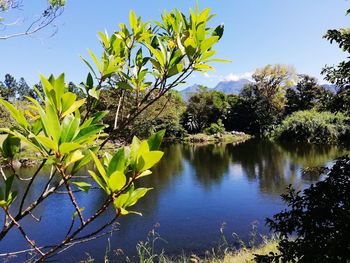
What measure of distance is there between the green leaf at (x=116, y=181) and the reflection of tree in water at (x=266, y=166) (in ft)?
38.7

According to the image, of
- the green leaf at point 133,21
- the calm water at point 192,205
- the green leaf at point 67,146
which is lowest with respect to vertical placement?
the calm water at point 192,205

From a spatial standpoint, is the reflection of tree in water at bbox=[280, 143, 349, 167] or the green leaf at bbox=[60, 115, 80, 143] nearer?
the green leaf at bbox=[60, 115, 80, 143]

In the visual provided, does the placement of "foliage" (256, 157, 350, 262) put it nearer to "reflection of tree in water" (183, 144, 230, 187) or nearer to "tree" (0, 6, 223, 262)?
"tree" (0, 6, 223, 262)

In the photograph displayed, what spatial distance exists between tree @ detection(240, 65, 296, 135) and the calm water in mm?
14216

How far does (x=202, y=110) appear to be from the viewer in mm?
33688

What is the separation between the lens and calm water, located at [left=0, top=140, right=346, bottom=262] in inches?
318

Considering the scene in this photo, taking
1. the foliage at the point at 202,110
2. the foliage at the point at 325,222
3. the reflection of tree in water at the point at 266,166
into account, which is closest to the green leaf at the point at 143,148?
the foliage at the point at 325,222

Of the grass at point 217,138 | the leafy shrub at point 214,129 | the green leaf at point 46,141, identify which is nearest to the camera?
the green leaf at point 46,141

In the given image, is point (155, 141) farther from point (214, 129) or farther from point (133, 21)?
point (214, 129)

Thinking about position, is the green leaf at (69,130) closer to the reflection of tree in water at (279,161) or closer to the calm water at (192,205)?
the calm water at (192,205)

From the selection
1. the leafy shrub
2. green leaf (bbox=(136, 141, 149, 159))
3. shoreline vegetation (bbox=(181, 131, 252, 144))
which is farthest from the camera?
the leafy shrub

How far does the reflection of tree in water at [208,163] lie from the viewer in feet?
48.1

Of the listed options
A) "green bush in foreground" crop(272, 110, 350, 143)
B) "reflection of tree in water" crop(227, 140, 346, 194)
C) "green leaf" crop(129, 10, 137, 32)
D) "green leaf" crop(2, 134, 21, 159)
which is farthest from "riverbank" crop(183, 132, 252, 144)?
"green leaf" crop(2, 134, 21, 159)

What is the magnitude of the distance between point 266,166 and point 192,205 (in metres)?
7.09
